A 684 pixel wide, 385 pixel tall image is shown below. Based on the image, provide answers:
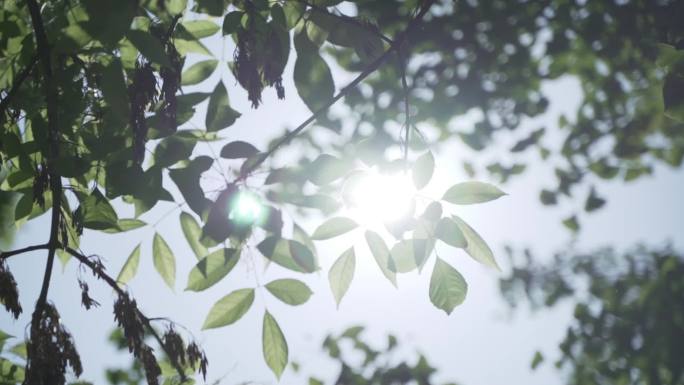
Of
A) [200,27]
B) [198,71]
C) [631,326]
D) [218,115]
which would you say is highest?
[200,27]

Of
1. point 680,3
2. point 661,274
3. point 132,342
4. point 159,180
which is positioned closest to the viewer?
point 132,342

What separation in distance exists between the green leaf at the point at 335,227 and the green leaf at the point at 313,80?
368 mm

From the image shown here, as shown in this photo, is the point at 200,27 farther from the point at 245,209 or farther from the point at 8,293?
the point at 8,293

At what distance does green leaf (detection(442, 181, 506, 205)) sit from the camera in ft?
4.61

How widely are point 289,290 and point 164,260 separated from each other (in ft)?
1.74

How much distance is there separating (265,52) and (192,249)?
0.68 meters

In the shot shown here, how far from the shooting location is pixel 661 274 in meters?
4.28

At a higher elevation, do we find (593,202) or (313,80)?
(313,80)

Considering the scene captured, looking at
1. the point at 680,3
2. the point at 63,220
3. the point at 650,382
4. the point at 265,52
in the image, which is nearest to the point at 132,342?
the point at 63,220

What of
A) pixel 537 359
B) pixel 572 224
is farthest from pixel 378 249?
pixel 537 359

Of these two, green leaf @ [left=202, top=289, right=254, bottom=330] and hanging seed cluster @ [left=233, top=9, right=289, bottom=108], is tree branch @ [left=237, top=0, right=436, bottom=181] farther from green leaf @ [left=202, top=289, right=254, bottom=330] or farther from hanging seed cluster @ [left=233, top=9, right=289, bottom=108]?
green leaf @ [left=202, top=289, right=254, bottom=330]

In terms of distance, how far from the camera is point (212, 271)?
A: 142 cm

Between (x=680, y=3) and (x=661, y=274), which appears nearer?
(x=680, y=3)

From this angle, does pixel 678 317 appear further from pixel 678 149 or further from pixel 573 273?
pixel 678 149
